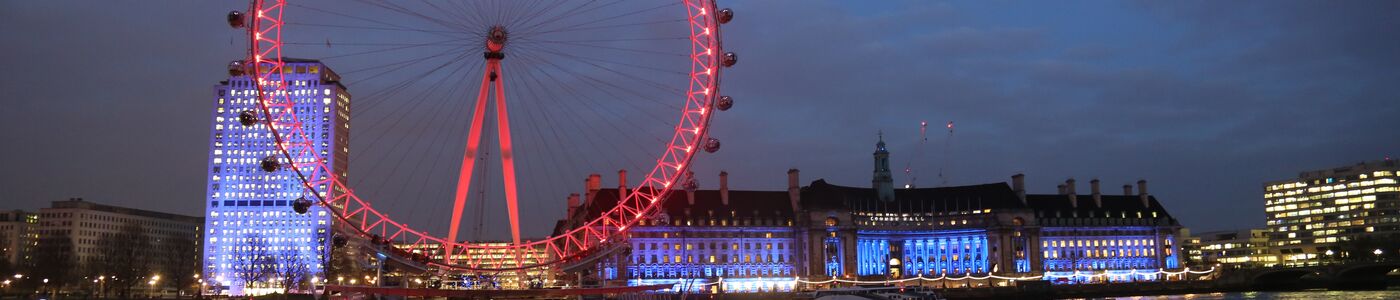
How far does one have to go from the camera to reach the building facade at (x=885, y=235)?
145625 mm

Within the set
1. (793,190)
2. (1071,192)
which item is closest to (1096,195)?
(1071,192)

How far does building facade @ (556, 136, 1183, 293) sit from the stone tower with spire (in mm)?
169

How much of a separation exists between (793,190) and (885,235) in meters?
14.0

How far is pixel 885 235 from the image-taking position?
156625mm

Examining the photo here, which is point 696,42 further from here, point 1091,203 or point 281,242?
point 281,242

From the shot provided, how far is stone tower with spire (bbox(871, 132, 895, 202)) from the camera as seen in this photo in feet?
535

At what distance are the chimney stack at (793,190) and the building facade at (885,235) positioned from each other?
0.57 ft

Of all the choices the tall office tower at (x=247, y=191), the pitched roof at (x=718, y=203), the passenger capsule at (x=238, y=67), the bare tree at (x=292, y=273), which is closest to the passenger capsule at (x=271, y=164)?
the passenger capsule at (x=238, y=67)

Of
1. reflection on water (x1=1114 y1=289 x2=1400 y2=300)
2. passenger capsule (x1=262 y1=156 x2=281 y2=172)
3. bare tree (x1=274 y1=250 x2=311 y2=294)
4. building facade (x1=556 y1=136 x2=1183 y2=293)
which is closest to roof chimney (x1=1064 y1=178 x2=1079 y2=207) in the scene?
building facade (x1=556 y1=136 x2=1183 y2=293)

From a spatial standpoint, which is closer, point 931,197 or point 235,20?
point 235,20

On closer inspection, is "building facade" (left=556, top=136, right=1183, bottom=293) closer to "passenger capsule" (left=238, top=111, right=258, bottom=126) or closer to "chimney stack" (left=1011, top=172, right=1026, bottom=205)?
"chimney stack" (left=1011, top=172, right=1026, bottom=205)

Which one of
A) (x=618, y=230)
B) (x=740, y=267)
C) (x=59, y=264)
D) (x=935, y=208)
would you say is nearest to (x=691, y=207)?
(x=740, y=267)

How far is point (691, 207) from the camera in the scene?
147625mm

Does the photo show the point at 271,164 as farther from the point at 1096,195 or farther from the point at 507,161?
the point at 1096,195
